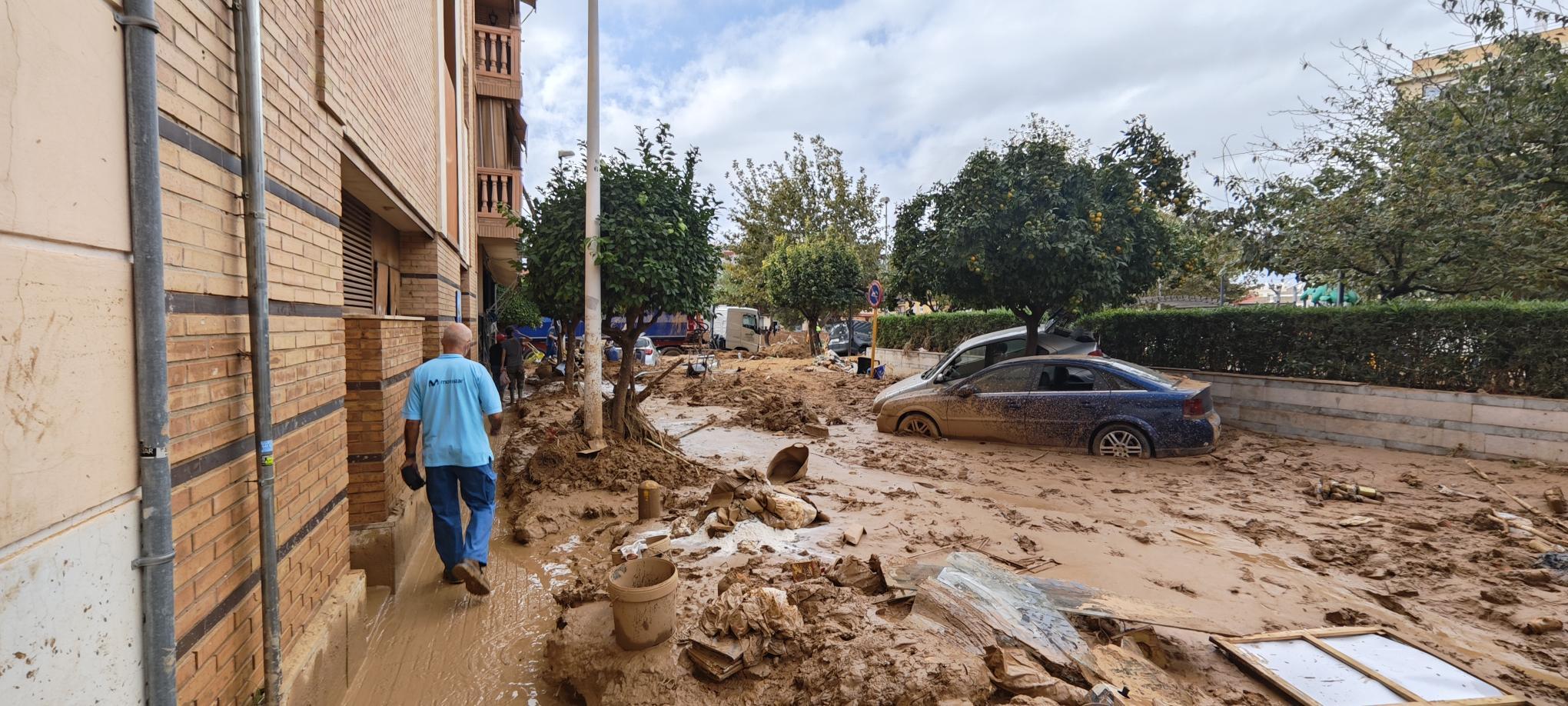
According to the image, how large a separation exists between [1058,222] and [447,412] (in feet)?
29.4

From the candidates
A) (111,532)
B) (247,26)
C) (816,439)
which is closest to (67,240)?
(111,532)

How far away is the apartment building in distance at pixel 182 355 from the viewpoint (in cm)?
138

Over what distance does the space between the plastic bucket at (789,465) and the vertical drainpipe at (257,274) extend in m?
4.94

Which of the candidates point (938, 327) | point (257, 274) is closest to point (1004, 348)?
point (938, 327)

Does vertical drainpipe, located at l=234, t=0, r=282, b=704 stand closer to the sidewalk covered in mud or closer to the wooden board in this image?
the sidewalk covered in mud

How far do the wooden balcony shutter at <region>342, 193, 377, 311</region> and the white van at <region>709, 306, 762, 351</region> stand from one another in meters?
30.1

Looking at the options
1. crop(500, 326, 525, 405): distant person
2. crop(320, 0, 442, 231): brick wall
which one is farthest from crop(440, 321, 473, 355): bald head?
crop(500, 326, 525, 405): distant person

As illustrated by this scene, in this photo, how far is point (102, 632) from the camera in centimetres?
158

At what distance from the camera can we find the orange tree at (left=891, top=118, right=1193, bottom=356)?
10.1m

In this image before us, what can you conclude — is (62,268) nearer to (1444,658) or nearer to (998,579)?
(998,579)

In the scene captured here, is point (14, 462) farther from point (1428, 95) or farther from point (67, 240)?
point (1428, 95)

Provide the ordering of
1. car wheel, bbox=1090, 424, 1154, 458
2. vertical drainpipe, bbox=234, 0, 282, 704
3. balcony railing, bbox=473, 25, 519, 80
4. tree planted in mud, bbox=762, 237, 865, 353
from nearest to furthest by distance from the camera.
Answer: vertical drainpipe, bbox=234, 0, 282, 704
car wheel, bbox=1090, 424, 1154, 458
balcony railing, bbox=473, 25, 519, 80
tree planted in mud, bbox=762, 237, 865, 353

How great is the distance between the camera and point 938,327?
18734mm

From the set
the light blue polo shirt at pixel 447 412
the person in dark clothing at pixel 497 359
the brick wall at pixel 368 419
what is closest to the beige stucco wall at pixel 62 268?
the light blue polo shirt at pixel 447 412
